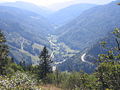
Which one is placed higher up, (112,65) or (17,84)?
(112,65)

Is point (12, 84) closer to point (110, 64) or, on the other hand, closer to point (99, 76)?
point (99, 76)

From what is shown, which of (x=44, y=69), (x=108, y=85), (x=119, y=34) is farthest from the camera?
(x=44, y=69)

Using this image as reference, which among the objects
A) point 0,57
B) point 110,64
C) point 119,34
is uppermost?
point 119,34

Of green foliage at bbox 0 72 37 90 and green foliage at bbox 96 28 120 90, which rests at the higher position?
green foliage at bbox 96 28 120 90

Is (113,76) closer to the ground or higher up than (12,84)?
higher up

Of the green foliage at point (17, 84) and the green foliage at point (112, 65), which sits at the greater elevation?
the green foliage at point (112, 65)

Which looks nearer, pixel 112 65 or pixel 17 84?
pixel 112 65

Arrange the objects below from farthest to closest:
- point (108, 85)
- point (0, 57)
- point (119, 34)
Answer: point (0, 57)
point (108, 85)
point (119, 34)

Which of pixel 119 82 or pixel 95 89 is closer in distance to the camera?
pixel 119 82

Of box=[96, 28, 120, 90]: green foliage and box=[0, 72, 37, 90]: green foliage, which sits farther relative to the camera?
box=[0, 72, 37, 90]: green foliage

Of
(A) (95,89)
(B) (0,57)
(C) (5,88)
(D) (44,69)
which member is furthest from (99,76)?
(D) (44,69)

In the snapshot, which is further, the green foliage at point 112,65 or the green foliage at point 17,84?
the green foliage at point 17,84
